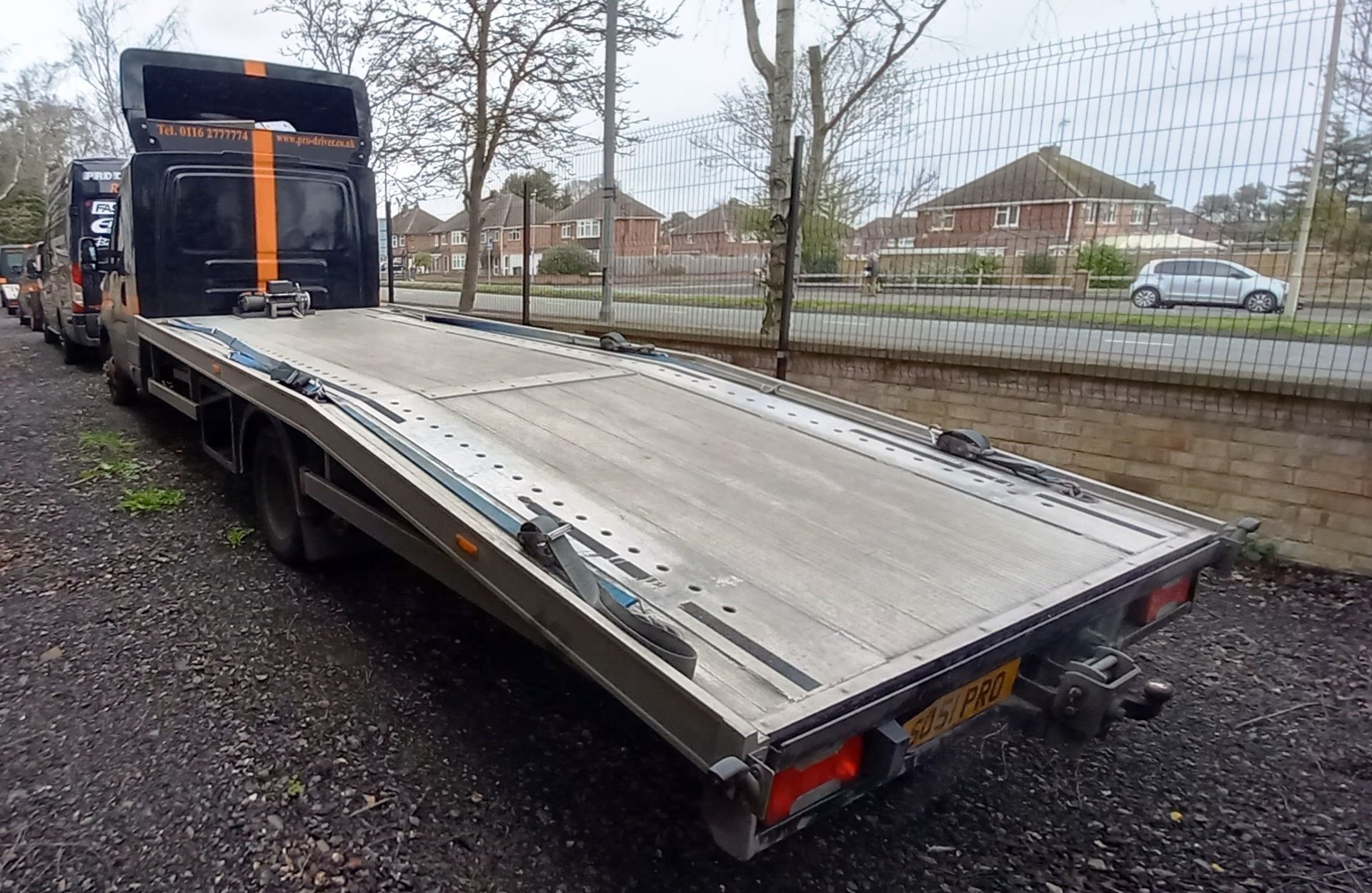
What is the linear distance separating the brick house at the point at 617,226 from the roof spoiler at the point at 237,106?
3.04 m

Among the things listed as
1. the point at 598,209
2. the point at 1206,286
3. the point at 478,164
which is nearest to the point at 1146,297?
the point at 1206,286

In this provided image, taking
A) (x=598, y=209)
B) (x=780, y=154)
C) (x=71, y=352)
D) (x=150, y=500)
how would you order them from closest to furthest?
(x=150, y=500) < (x=780, y=154) < (x=598, y=209) < (x=71, y=352)

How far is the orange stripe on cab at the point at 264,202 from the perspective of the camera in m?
6.38

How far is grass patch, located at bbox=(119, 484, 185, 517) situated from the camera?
4.96 m

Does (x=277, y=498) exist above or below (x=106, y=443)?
above

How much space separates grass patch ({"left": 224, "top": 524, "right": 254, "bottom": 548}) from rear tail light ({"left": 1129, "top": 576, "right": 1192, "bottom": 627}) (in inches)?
167

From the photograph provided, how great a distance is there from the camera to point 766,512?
8.67ft

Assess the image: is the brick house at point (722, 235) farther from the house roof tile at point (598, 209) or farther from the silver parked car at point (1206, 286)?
the silver parked car at point (1206, 286)

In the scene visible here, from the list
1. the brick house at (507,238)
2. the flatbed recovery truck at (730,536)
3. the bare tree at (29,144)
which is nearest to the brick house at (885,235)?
the flatbed recovery truck at (730,536)

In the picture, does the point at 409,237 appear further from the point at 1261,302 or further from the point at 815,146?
the point at 1261,302

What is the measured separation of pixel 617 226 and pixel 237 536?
6246mm

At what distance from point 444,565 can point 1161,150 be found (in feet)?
16.8

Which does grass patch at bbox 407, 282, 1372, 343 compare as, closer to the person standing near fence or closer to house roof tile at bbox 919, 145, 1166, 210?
the person standing near fence

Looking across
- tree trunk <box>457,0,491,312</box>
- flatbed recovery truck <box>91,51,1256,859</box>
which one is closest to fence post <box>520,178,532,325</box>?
tree trunk <box>457,0,491,312</box>
